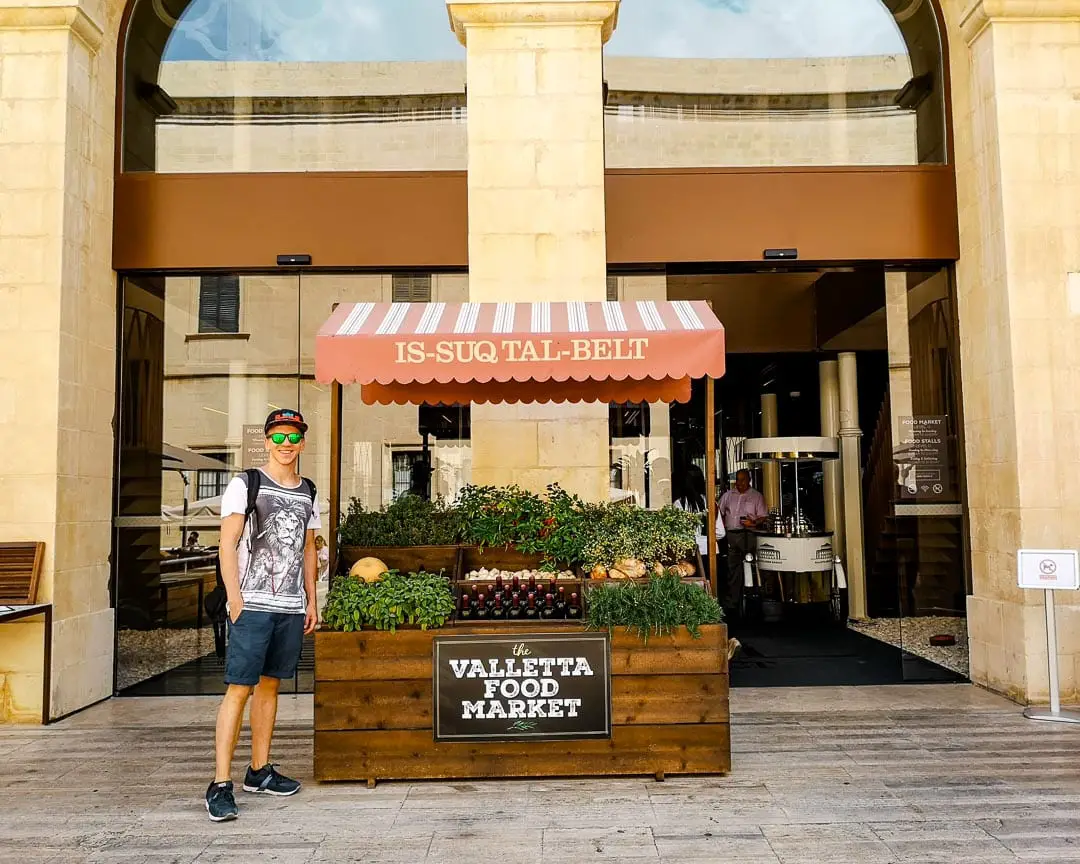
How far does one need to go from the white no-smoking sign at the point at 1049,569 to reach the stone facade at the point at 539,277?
45cm

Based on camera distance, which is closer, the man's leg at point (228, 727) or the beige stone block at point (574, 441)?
the man's leg at point (228, 727)

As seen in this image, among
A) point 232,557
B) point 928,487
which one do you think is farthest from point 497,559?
point 928,487

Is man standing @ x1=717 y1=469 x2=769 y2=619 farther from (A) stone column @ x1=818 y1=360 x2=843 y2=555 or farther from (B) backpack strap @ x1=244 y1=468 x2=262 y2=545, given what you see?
(B) backpack strap @ x1=244 y1=468 x2=262 y2=545

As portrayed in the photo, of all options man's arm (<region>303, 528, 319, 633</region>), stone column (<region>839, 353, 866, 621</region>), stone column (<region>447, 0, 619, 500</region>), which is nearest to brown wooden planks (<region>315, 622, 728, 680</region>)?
man's arm (<region>303, 528, 319, 633</region>)

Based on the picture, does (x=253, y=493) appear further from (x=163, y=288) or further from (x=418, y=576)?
(x=163, y=288)

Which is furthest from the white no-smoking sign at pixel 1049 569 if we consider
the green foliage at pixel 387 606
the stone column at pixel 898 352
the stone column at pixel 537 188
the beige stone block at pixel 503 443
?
the green foliage at pixel 387 606

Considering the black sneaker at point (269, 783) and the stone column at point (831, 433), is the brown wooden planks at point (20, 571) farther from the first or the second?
the stone column at point (831, 433)

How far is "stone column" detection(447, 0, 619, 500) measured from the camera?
7277 millimetres

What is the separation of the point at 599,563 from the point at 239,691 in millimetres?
2433

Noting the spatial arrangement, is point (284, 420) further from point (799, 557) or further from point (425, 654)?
point (799, 557)

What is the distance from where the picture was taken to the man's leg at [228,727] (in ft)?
14.5

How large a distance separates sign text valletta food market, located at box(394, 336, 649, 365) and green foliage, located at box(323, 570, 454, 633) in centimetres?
140

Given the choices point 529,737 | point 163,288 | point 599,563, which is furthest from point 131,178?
point 529,737

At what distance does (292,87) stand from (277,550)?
222 inches
